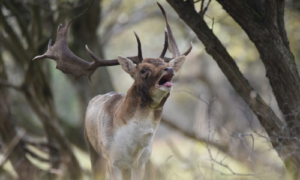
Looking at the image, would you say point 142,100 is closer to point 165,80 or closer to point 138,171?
point 165,80

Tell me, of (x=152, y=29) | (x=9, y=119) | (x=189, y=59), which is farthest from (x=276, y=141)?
(x=152, y=29)

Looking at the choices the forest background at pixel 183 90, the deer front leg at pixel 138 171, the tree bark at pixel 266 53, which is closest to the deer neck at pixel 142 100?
the deer front leg at pixel 138 171

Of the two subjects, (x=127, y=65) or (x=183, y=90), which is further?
(x=183, y=90)

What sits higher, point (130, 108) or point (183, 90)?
point (130, 108)

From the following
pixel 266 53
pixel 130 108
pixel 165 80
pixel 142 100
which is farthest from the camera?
pixel 266 53

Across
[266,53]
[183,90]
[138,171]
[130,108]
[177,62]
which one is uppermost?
[177,62]

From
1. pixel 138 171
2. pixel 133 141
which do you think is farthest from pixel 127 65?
pixel 138 171

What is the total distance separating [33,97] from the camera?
7977 mm

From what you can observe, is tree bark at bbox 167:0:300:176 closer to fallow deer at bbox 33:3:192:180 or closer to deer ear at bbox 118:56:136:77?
fallow deer at bbox 33:3:192:180

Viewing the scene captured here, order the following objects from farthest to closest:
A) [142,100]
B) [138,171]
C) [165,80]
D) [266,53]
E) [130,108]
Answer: [266,53] → [138,171] → [130,108] → [142,100] → [165,80]

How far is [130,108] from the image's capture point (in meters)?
3.94

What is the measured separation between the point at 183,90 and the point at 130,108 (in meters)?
0.83

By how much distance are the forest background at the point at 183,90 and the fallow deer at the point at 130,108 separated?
0.61 meters

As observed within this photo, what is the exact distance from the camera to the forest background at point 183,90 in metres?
4.70
